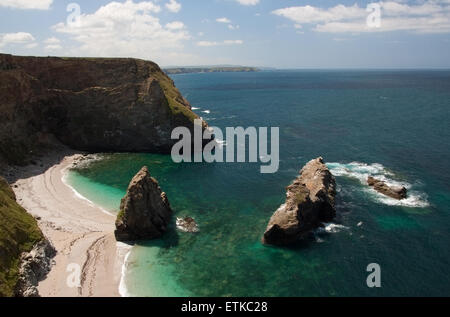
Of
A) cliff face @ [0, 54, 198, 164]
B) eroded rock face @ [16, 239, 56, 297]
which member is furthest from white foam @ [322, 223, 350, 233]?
cliff face @ [0, 54, 198, 164]

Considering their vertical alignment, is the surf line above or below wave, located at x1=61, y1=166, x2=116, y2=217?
above

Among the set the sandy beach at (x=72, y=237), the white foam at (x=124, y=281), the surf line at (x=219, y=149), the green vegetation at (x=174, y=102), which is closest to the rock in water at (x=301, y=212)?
the white foam at (x=124, y=281)

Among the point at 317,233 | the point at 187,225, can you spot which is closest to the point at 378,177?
the point at 317,233

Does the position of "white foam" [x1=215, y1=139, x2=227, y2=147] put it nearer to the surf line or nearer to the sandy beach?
the surf line

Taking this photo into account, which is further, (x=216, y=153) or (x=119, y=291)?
(x=216, y=153)
